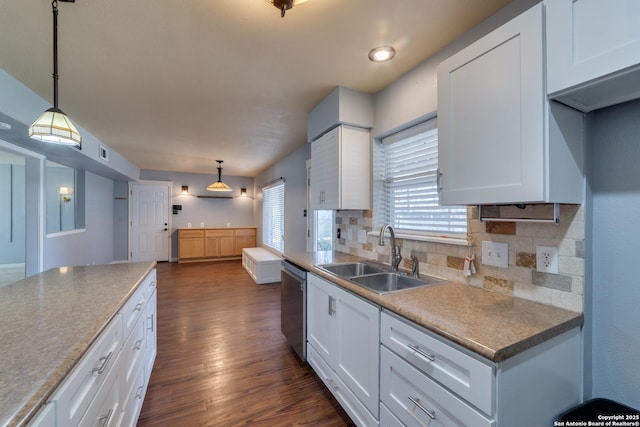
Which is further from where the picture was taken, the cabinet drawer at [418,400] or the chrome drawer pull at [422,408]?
the chrome drawer pull at [422,408]

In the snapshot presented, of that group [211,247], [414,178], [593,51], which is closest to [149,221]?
[211,247]

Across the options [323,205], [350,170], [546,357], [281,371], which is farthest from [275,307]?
[546,357]

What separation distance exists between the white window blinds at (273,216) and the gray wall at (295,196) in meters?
0.33

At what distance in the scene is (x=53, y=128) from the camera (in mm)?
1472

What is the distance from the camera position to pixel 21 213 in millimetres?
4195

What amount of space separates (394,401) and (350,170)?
5.65ft

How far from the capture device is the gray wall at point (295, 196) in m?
4.44

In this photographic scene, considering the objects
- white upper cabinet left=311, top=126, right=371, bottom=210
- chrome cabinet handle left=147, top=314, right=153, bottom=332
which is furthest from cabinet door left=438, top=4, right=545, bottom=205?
chrome cabinet handle left=147, top=314, right=153, bottom=332

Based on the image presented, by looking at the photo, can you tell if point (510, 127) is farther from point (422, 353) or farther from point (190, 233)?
point (190, 233)

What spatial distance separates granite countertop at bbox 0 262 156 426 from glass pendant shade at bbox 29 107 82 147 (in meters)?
0.87

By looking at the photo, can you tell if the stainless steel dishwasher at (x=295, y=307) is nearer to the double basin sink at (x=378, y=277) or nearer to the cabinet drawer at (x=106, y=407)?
the double basin sink at (x=378, y=277)

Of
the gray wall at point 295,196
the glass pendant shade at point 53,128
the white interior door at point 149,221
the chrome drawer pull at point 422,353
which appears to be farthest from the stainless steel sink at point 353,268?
the white interior door at point 149,221

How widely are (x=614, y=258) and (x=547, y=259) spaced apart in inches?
8.5

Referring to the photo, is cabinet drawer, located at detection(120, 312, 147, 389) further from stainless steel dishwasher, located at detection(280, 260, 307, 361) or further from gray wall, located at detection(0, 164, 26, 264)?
gray wall, located at detection(0, 164, 26, 264)
